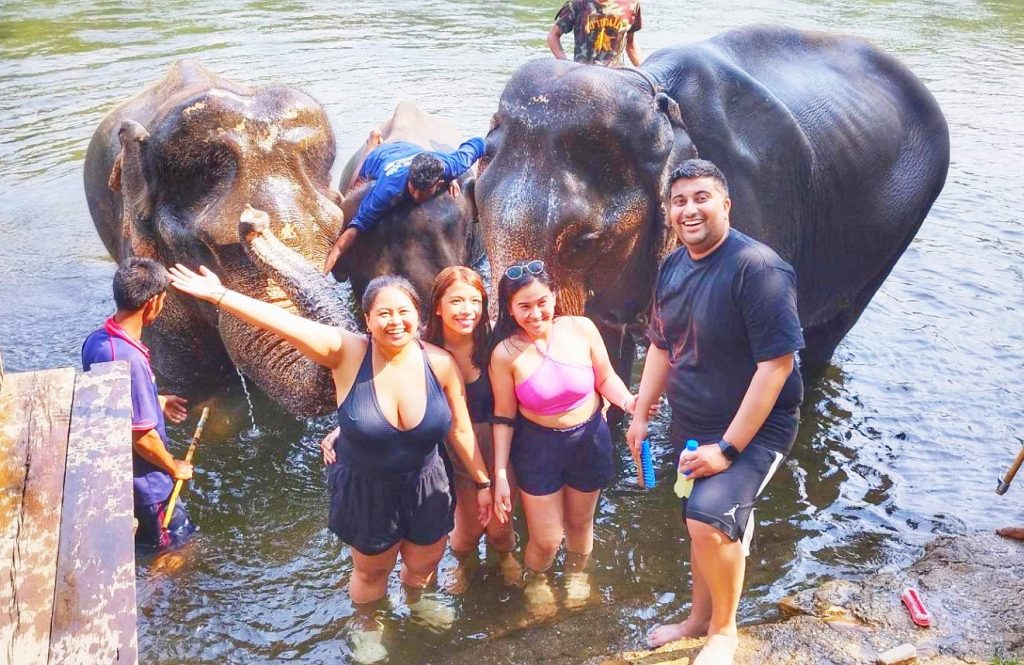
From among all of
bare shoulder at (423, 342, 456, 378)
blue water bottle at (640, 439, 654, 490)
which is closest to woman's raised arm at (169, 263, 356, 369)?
bare shoulder at (423, 342, 456, 378)

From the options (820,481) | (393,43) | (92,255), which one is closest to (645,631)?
(820,481)

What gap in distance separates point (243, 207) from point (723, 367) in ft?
8.69

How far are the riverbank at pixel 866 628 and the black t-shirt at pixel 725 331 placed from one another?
2.41ft

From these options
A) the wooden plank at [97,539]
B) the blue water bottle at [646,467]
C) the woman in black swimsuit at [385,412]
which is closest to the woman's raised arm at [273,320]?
the woman in black swimsuit at [385,412]

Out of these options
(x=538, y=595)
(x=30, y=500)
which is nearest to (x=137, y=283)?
(x=30, y=500)

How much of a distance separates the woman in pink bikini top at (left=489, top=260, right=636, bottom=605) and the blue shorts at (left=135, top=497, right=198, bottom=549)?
1.53 m

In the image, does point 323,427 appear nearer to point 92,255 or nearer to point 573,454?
point 573,454

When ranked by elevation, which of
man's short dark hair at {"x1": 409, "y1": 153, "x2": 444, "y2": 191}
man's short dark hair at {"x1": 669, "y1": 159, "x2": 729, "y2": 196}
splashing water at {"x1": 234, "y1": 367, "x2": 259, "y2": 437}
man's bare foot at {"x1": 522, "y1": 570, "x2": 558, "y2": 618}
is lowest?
splashing water at {"x1": 234, "y1": 367, "x2": 259, "y2": 437}

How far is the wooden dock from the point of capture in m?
2.24

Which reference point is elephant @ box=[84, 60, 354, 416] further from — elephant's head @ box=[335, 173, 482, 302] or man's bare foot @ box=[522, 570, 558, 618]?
man's bare foot @ box=[522, 570, 558, 618]

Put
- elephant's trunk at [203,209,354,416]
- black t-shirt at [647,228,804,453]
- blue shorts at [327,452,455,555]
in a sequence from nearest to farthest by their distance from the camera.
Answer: black t-shirt at [647,228,804,453] → blue shorts at [327,452,455,555] → elephant's trunk at [203,209,354,416]

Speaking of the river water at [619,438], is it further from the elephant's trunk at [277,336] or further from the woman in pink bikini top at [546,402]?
the elephant's trunk at [277,336]

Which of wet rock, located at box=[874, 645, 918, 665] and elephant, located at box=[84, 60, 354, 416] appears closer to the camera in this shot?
wet rock, located at box=[874, 645, 918, 665]

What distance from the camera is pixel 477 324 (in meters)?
3.50
